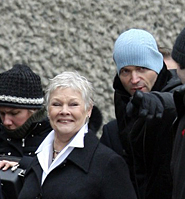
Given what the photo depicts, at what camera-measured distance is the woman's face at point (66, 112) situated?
350 cm

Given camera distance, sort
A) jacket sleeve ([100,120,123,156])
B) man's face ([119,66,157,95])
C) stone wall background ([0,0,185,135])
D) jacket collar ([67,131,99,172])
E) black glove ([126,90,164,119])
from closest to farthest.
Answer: black glove ([126,90,164,119]) < jacket collar ([67,131,99,172]) < man's face ([119,66,157,95]) < jacket sleeve ([100,120,123,156]) < stone wall background ([0,0,185,135])

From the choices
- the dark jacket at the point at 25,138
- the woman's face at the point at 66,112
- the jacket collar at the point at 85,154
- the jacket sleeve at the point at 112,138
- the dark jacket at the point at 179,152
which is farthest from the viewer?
the dark jacket at the point at 25,138

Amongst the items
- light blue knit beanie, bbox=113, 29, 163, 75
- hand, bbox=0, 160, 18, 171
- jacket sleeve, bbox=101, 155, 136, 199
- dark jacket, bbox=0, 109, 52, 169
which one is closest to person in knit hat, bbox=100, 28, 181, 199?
light blue knit beanie, bbox=113, 29, 163, 75

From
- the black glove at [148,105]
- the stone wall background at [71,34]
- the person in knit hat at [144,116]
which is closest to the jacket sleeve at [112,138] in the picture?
the person in knit hat at [144,116]

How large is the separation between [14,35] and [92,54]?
62 cm

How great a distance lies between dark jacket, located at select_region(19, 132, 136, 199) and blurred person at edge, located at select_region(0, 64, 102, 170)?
1.97 feet

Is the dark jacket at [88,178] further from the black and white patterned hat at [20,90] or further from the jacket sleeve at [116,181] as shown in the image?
the black and white patterned hat at [20,90]

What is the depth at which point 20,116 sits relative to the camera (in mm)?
4117

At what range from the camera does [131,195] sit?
332cm

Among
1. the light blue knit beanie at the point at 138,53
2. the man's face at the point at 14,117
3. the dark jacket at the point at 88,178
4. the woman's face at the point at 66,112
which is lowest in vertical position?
the man's face at the point at 14,117

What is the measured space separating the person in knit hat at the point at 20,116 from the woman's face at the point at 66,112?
0.57m

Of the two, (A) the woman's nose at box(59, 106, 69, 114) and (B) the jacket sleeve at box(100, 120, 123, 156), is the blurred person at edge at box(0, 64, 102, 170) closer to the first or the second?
(B) the jacket sleeve at box(100, 120, 123, 156)

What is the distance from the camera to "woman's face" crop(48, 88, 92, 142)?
138 inches

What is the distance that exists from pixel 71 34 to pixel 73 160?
212cm
